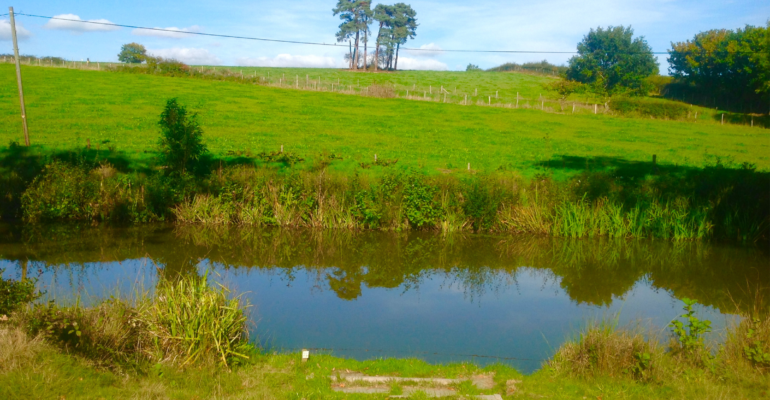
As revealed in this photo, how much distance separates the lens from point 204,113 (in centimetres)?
3566

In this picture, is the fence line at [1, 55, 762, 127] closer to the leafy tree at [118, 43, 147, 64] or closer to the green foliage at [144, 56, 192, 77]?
the green foliage at [144, 56, 192, 77]

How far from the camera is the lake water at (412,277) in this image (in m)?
9.48

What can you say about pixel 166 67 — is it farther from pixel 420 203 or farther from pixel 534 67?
pixel 534 67

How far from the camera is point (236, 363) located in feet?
24.3

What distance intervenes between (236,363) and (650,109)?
48.9 m

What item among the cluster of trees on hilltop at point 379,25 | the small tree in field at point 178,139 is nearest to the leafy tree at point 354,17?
the cluster of trees on hilltop at point 379,25

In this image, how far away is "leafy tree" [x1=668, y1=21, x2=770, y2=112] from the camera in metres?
52.1

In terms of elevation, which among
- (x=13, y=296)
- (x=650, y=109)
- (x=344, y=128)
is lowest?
(x=13, y=296)

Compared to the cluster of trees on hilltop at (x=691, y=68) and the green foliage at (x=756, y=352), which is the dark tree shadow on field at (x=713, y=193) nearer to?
the green foliage at (x=756, y=352)

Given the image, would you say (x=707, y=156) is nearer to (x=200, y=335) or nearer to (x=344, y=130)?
(x=344, y=130)

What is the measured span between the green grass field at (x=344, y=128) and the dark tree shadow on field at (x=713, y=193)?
16.8ft

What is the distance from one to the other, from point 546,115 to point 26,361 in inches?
1655

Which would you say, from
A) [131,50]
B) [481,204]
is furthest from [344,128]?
[131,50]

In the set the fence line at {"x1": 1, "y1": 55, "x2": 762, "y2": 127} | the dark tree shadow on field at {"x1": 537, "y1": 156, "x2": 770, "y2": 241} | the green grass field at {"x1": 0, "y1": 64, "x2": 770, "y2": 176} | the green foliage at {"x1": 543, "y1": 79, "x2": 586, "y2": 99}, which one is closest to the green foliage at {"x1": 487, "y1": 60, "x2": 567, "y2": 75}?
the green foliage at {"x1": 543, "y1": 79, "x2": 586, "y2": 99}
